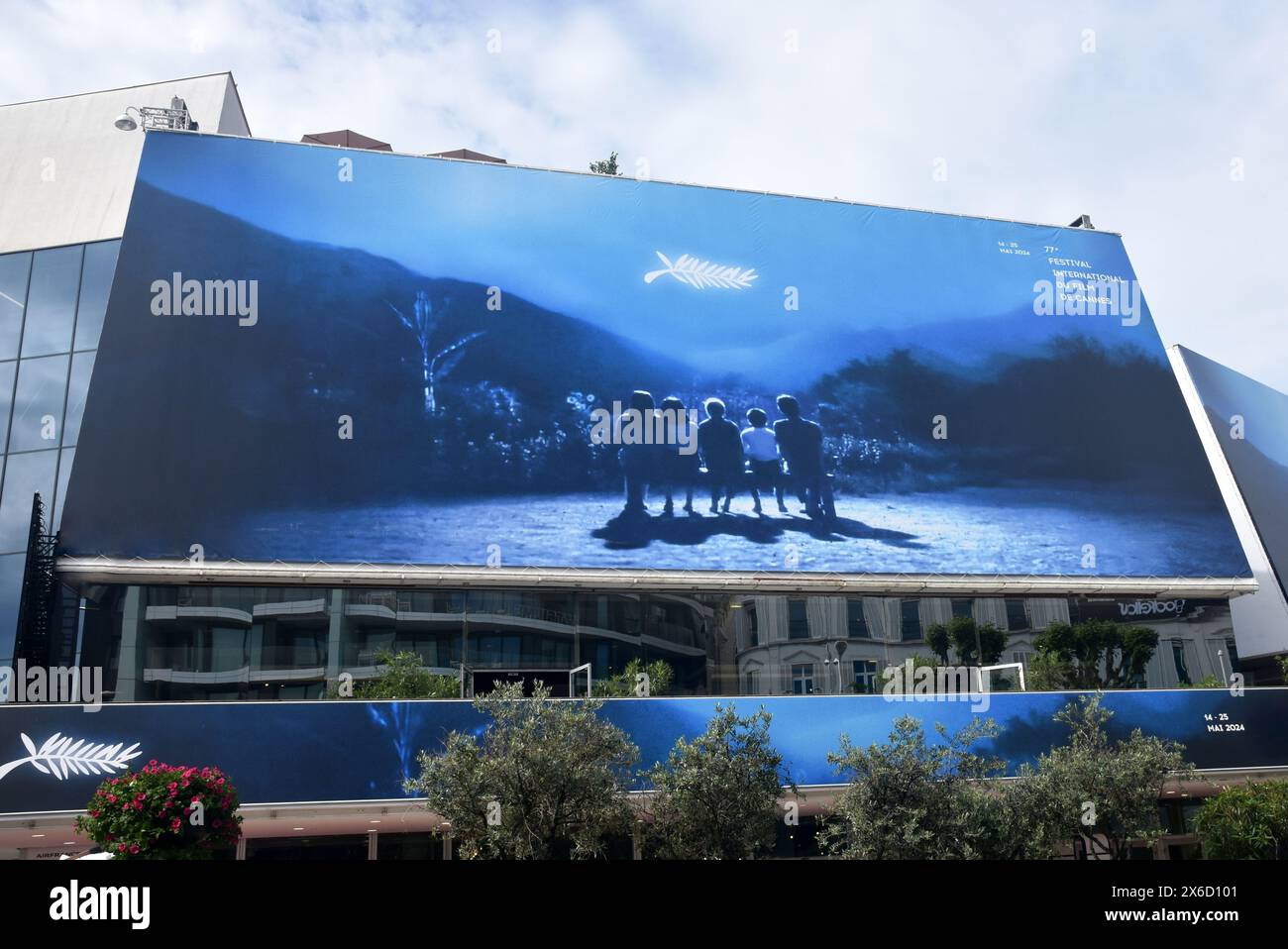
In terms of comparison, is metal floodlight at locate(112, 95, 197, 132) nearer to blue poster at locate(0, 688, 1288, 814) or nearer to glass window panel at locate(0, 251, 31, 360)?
glass window panel at locate(0, 251, 31, 360)

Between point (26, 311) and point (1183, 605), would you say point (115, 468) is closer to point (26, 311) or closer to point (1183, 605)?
point (26, 311)

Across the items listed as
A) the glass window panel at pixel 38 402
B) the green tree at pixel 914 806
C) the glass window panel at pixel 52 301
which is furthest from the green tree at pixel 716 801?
the glass window panel at pixel 52 301

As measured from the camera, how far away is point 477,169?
25.4 meters

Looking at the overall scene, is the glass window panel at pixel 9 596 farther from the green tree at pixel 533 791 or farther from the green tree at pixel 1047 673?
the green tree at pixel 1047 673

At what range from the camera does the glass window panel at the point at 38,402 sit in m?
26.2

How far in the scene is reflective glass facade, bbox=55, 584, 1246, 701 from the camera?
19688 millimetres

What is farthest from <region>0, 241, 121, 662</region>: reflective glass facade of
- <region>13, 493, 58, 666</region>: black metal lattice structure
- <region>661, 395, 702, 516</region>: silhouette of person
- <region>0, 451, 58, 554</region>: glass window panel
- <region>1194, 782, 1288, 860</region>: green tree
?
<region>1194, 782, 1288, 860</region>: green tree

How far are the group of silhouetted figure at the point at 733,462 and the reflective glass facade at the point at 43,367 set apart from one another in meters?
14.3

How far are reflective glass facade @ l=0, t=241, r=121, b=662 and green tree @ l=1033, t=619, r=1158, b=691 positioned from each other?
24415mm

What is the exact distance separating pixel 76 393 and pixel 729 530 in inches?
674

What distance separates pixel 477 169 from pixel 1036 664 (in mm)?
17899

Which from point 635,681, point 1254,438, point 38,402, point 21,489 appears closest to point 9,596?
point 21,489

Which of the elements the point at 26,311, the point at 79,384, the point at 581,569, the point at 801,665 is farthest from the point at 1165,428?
the point at 26,311

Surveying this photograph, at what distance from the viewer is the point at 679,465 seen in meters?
23.9
